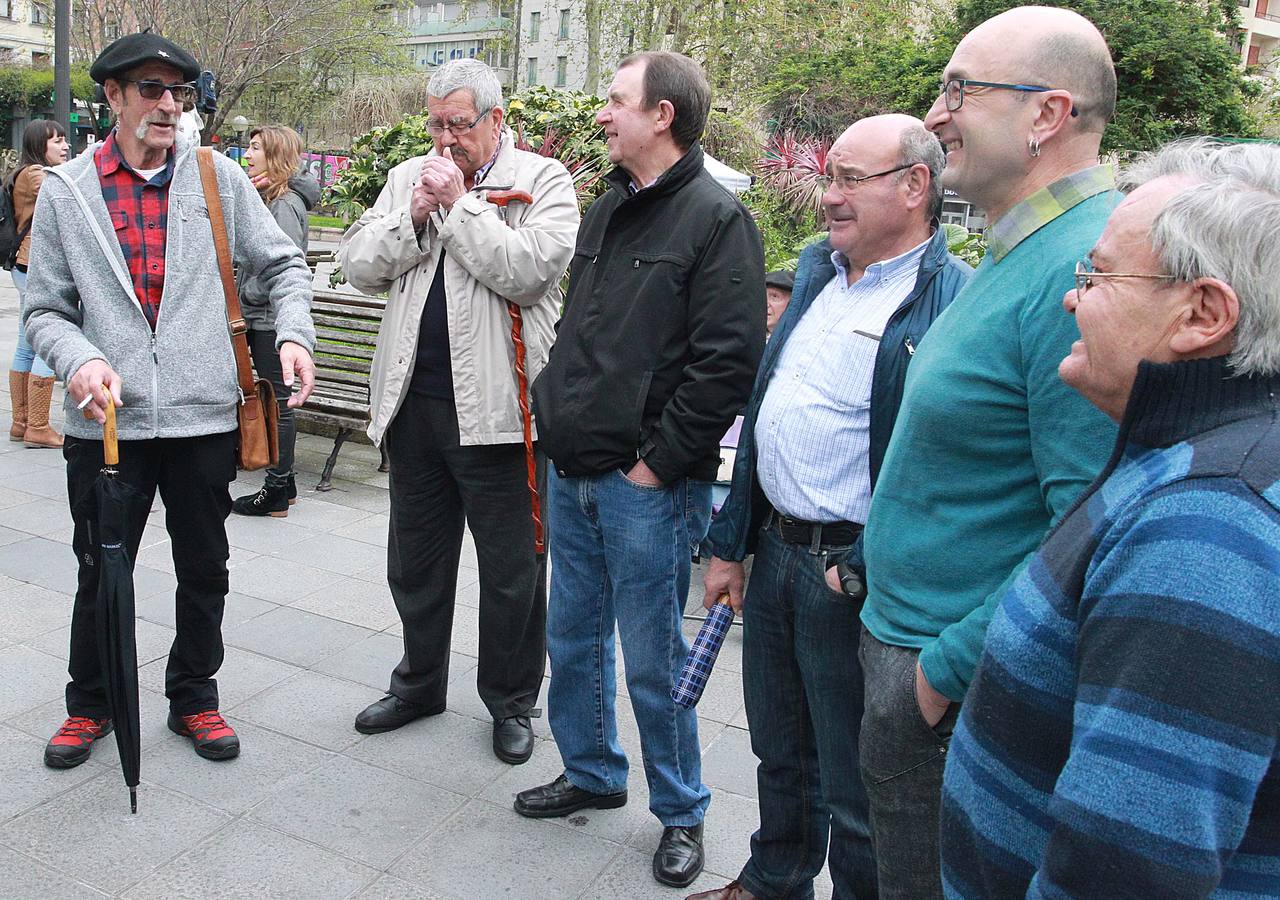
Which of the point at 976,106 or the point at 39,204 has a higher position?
the point at 976,106

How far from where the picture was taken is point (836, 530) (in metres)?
2.55

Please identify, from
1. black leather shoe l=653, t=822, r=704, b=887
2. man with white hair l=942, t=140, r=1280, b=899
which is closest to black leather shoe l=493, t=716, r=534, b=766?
black leather shoe l=653, t=822, r=704, b=887

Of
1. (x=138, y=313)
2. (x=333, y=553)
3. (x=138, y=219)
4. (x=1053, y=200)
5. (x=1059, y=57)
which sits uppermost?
(x=1059, y=57)

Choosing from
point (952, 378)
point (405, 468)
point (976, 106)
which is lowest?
point (405, 468)

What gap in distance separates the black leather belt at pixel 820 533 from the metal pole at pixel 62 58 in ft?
41.2

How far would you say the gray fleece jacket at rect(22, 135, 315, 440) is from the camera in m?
3.29

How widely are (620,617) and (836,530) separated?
0.77 metres

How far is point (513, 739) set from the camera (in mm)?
3680

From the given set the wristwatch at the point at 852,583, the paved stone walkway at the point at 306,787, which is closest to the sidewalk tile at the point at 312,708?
the paved stone walkway at the point at 306,787

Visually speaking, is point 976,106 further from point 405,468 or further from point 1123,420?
point 405,468

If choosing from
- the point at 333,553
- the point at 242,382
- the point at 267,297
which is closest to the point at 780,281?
the point at 242,382

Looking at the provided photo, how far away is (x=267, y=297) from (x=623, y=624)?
11.7ft

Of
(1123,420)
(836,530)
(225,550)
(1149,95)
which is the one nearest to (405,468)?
(225,550)

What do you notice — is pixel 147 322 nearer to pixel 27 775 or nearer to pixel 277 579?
pixel 27 775
